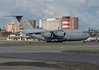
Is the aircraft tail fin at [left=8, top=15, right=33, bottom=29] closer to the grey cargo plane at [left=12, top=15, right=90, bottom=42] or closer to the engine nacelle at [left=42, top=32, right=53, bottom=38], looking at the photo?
the grey cargo plane at [left=12, top=15, right=90, bottom=42]

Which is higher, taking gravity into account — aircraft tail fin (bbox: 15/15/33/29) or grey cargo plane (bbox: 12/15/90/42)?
aircraft tail fin (bbox: 15/15/33/29)

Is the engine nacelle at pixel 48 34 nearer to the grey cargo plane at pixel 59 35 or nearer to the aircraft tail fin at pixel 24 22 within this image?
the grey cargo plane at pixel 59 35

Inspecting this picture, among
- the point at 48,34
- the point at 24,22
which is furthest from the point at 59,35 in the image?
the point at 24,22

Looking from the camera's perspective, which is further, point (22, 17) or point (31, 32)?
point (22, 17)

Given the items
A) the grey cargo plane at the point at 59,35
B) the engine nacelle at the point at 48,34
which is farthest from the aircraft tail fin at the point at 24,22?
the engine nacelle at the point at 48,34

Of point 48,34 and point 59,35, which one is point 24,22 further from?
point 59,35

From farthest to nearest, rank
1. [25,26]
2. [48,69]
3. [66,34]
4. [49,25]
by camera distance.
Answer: [49,25]
[25,26]
[66,34]
[48,69]

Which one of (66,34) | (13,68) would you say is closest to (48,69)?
(13,68)

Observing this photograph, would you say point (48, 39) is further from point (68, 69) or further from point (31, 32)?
point (68, 69)

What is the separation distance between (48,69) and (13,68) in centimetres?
207

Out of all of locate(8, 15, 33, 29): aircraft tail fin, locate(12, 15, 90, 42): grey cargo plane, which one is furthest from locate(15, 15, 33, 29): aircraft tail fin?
locate(12, 15, 90, 42): grey cargo plane

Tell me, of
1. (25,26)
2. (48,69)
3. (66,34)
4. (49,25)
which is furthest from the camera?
(49,25)

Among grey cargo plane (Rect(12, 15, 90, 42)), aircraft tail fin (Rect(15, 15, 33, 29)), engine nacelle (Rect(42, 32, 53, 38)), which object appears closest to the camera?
engine nacelle (Rect(42, 32, 53, 38))

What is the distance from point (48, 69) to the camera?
706 inches
